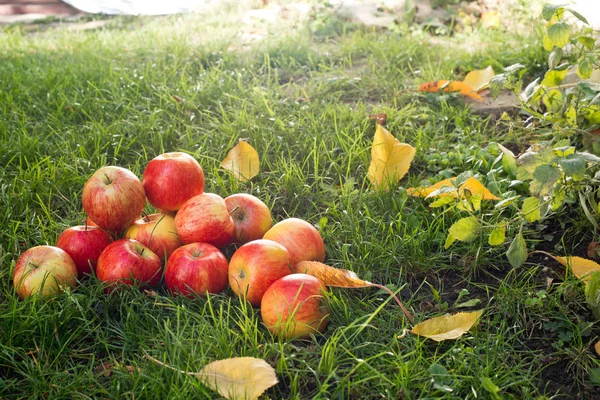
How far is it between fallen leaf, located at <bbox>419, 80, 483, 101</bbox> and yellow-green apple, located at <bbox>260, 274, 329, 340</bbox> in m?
1.85

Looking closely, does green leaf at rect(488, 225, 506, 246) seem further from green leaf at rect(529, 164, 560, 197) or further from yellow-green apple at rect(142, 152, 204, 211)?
yellow-green apple at rect(142, 152, 204, 211)

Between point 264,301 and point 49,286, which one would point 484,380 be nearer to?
point 264,301

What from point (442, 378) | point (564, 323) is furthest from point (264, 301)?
point (564, 323)

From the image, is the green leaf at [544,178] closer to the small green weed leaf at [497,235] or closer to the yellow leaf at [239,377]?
the small green weed leaf at [497,235]

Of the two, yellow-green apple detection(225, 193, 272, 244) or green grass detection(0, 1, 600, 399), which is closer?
green grass detection(0, 1, 600, 399)

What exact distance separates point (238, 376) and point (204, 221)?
628 millimetres

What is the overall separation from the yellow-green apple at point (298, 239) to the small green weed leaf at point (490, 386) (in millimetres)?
740

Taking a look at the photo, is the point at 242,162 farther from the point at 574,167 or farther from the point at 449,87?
the point at 574,167

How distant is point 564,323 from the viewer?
204cm

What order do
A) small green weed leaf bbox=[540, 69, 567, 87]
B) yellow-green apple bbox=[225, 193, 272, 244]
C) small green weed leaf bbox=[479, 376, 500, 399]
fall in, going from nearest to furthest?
Result: small green weed leaf bbox=[479, 376, 500, 399] → yellow-green apple bbox=[225, 193, 272, 244] → small green weed leaf bbox=[540, 69, 567, 87]

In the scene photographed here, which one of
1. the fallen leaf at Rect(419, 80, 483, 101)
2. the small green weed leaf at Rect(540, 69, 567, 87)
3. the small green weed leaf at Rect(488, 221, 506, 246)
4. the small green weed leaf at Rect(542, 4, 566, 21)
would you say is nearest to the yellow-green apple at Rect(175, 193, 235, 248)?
the small green weed leaf at Rect(488, 221, 506, 246)

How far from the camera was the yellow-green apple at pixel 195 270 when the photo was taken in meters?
2.13

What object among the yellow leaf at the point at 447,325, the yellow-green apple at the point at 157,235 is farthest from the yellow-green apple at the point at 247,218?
the yellow leaf at the point at 447,325

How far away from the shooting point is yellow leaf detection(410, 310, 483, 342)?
77.1 inches
